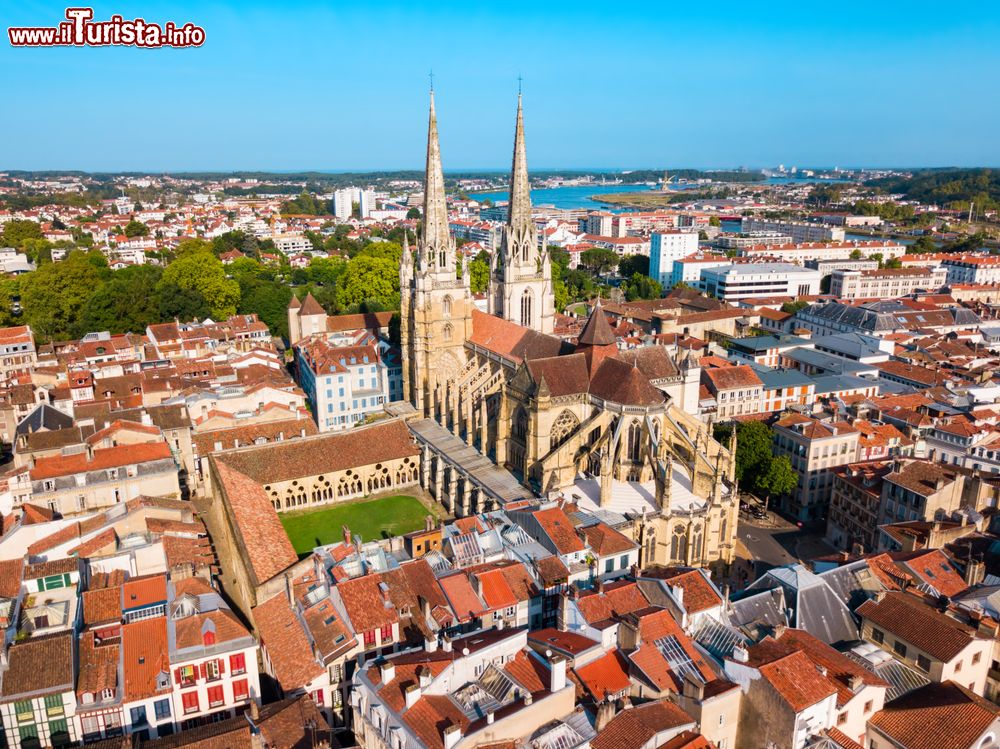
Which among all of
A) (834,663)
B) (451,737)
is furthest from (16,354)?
(834,663)

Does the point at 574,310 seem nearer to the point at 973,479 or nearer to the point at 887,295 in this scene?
the point at 887,295

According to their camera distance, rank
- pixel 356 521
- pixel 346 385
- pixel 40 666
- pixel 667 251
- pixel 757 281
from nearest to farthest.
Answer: pixel 40 666 → pixel 356 521 → pixel 346 385 → pixel 757 281 → pixel 667 251

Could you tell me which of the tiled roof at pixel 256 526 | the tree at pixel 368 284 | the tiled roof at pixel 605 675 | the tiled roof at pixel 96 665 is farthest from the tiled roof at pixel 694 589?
the tree at pixel 368 284

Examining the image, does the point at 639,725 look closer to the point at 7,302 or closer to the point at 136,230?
the point at 7,302

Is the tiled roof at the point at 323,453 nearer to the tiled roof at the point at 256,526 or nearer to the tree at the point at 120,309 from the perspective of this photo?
the tiled roof at the point at 256,526

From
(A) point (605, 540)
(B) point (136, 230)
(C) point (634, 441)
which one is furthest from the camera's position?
(B) point (136, 230)

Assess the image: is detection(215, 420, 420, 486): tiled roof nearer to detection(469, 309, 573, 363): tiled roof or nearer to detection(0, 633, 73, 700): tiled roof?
detection(469, 309, 573, 363): tiled roof
